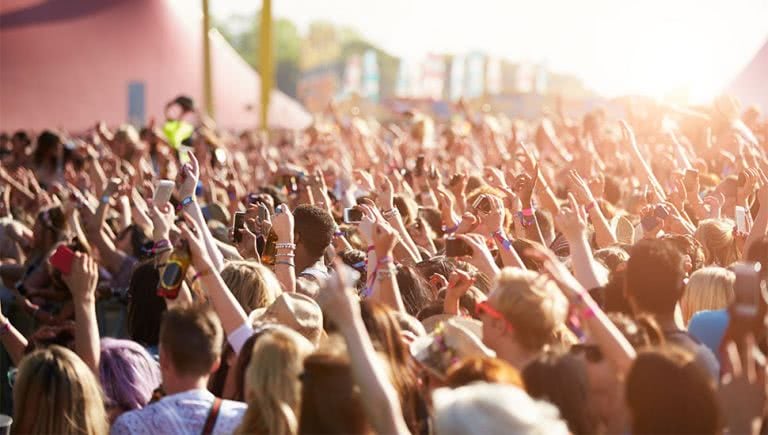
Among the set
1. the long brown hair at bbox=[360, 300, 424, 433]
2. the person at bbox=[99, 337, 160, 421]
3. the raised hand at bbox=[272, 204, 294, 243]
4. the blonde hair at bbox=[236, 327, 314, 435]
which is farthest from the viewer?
the raised hand at bbox=[272, 204, 294, 243]

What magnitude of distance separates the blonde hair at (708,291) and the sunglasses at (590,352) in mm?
1298

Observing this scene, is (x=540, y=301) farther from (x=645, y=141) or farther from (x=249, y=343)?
(x=645, y=141)

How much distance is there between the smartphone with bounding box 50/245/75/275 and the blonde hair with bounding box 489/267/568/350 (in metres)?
1.45

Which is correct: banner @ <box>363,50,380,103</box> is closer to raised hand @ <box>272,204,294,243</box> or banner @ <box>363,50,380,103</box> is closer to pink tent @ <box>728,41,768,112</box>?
pink tent @ <box>728,41,768,112</box>

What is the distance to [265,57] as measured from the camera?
2300cm

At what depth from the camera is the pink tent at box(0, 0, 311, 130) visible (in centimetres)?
2359

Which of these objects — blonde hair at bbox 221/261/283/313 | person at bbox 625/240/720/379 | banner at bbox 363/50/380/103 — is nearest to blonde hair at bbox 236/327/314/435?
person at bbox 625/240/720/379

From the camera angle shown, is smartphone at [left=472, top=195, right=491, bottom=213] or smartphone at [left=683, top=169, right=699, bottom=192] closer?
smartphone at [left=472, top=195, right=491, bottom=213]

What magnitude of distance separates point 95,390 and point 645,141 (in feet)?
36.3

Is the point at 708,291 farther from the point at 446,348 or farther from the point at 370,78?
the point at 370,78

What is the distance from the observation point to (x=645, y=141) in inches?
574

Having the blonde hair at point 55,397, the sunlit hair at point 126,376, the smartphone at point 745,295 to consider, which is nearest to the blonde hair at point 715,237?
the smartphone at point 745,295

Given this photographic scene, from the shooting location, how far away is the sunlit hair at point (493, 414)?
337cm

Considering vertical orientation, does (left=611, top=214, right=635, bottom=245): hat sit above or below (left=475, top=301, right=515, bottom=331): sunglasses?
below
